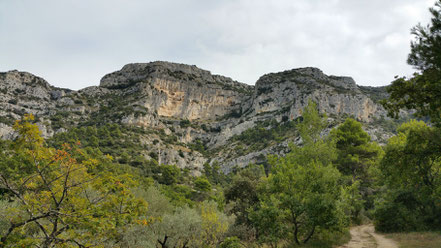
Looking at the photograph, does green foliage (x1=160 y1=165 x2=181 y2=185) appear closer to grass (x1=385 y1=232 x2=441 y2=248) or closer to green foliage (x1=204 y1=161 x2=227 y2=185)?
green foliage (x1=204 y1=161 x2=227 y2=185)

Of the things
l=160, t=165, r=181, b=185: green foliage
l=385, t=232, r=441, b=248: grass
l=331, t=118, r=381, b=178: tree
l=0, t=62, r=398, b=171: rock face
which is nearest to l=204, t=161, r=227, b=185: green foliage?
l=0, t=62, r=398, b=171: rock face

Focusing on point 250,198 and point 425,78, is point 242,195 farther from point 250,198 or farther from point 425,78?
point 425,78

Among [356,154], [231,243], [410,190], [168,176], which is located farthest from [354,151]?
[168,176]

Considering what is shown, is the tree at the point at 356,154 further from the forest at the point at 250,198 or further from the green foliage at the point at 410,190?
the green foliage at the point at 410,190

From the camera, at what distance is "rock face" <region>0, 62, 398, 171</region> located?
88500 millimetres

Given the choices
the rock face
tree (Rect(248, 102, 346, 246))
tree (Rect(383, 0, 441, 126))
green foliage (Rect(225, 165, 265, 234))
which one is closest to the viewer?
tree (Rect(383, 0, 441, 126))

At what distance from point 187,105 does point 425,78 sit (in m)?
126

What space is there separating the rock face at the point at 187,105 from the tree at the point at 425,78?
6936cm

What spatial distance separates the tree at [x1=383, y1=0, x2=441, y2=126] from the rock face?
228ft

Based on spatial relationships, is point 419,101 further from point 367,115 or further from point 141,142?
point 367,115

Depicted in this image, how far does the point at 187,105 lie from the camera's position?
5143 inches

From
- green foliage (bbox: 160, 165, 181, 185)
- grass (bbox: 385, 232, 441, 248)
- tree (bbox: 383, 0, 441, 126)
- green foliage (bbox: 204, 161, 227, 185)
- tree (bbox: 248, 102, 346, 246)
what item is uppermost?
tree (bbox: 383, 0, 441, 126)

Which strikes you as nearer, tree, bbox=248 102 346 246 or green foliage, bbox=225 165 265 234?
tree, bbox=248 102 346 246

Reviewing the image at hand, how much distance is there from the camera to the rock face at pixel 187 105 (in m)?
88.5
